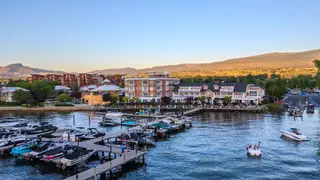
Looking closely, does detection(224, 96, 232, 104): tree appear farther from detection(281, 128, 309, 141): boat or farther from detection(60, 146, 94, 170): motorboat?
detection(60, 146, 94, 170): motorboat

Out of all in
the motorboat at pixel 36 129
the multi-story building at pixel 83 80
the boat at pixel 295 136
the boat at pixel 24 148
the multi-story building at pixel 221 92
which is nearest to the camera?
the boat at pixel 24 148

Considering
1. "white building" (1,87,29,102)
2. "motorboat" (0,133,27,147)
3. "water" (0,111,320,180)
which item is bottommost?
"water" (0,111,320,180)

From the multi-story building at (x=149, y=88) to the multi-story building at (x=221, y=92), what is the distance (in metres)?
2.93

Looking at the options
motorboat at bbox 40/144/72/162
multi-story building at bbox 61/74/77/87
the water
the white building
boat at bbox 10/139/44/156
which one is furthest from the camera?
multi-story building at bbox 61/74/77/87

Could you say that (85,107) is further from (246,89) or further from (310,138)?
(310,138)

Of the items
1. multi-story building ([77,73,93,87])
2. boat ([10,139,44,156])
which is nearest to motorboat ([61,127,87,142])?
boat ([10,139,44,156])

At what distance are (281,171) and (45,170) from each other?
2244cm

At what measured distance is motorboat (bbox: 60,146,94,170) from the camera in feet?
99.4

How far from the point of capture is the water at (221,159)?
28.8 metres

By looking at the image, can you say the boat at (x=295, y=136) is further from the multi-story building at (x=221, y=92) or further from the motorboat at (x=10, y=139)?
the multi-story building at (x=221, y=92)

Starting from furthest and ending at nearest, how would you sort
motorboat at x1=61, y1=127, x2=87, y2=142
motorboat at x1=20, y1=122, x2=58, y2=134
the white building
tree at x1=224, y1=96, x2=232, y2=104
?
the white building
tree at x1=224, y1=96, x2=232, y2=104
motorboat at x1=20, y1=122, x2=58, y2=134
motorboat at x1=61, y1=127, x2=87, y2=142

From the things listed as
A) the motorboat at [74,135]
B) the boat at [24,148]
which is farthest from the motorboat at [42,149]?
the motorboat at [74,135]

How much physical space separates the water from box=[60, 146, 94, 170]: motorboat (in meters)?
1.08

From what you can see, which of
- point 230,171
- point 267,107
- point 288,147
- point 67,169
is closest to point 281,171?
point 230,171
